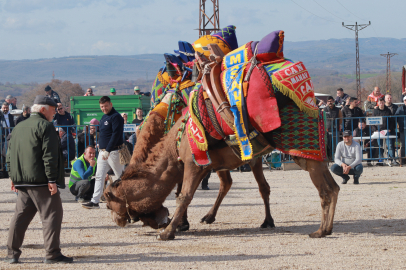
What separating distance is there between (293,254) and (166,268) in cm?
136

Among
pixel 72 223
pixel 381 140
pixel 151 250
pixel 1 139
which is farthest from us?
pixel 381 140

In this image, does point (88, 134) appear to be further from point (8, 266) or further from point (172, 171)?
point (8, 266)

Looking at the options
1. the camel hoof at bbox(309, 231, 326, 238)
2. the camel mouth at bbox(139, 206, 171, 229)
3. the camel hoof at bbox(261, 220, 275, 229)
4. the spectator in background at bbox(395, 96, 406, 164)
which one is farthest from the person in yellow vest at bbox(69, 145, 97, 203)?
the spectator in background at bbox(395, 96, 406, 164)

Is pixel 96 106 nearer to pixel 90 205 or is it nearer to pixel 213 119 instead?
pixel 90 205

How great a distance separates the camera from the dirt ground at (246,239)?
4879mm

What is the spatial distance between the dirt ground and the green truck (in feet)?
39.2

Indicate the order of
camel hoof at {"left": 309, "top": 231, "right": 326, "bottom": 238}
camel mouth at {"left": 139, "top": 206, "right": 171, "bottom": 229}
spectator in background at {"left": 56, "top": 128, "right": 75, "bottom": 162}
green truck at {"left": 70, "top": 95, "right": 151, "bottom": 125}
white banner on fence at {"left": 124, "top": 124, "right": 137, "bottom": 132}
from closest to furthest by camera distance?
camel hoof at {"left": 309, "top": 231, "right": 326, "bottom": 238} → camel mouth at {"left": 139, "top": 206, "right": 171, "bottom": 229} → white banner on fence at {"left": 124, "top": 124, "right": 137, "bottom": 132} → spectator in background at {"left": 56, "top": 128, "right": 75, "bottom": 162} → green truck at {"left": 70, "top": 95, "right": 151, "bottom": 125}

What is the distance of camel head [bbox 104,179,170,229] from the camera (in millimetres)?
5930

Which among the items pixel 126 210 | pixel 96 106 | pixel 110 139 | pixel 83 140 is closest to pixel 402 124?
pixel 83 140

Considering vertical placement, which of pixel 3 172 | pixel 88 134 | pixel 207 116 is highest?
pixel 207 116

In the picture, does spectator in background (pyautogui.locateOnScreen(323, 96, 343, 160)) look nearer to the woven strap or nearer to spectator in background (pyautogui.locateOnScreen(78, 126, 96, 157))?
spectator in background (pyautogui.locateOnScreen(78, 126, 96, 157))

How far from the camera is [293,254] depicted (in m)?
5.11

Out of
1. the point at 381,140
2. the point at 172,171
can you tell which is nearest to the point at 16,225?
the point at 172,171

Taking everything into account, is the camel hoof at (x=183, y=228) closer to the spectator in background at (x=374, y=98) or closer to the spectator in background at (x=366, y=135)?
the spectator in background at (x=366, y=135)
